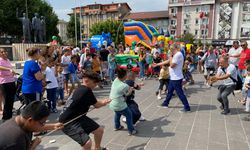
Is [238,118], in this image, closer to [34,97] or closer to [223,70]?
[223,70]

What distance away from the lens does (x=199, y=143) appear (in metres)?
3.94

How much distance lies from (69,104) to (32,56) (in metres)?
1.67

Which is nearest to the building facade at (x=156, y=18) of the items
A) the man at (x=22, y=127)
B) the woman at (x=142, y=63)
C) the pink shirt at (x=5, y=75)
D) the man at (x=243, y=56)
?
the woman at (x=142, y=63)

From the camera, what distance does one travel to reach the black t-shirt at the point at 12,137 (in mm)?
1620

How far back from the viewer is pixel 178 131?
448 cm

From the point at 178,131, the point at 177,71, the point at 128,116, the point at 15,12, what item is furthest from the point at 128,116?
the point at 15,12

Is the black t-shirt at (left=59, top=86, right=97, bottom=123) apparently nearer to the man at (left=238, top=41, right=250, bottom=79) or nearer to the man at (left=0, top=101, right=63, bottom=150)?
the man at (left=0, top=101, right=63, bottom=150)

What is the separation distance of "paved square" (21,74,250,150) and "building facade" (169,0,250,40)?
164ft

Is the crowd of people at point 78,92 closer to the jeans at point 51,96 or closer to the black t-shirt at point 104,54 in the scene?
the jeans at point 51,96

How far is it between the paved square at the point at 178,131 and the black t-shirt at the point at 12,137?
2.23m

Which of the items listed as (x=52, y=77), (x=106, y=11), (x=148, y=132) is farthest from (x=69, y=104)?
(x=106, y=11)

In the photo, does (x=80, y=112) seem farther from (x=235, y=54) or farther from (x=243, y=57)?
(x=235, y=54)

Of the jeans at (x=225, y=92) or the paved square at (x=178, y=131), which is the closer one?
the paved square at (x=178, y=131)

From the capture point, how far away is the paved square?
152 inches
